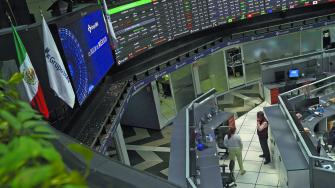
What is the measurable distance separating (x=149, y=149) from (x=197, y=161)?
372 centimetres

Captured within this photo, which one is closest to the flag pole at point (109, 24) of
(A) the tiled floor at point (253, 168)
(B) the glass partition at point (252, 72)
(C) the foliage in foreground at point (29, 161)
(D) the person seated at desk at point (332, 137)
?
(A) the tiled floor at point (253, 168)

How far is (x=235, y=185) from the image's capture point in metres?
8.45

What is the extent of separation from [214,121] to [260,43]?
5.51 m

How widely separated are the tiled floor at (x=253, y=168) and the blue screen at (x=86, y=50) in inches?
171

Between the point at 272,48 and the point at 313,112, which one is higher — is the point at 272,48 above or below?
above

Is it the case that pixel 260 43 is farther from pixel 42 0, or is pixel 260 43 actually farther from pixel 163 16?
pixel 42 0

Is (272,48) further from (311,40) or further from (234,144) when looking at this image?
(234,144)

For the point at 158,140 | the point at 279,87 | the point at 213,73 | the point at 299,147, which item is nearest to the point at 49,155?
the point at 299,147

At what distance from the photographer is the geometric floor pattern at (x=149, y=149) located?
10.1 meters

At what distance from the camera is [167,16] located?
1105 centimetres

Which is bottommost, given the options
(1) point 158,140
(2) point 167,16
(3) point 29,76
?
(1) point 158,140

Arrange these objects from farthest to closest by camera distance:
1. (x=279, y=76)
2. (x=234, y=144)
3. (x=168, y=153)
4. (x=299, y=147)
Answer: (x=279, y=76) < (x=168, y=153) < (x=234, y=144) < (x=299, y=147)

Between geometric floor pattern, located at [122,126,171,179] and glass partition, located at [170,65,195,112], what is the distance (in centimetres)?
121

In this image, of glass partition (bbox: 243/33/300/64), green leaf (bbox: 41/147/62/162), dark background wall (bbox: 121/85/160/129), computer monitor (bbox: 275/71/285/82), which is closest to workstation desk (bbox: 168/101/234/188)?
dark background wall (bbox: 121/85/160/129)
